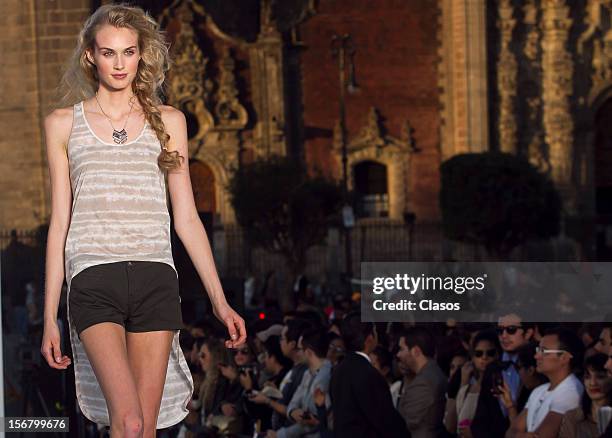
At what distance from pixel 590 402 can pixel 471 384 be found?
1564mm

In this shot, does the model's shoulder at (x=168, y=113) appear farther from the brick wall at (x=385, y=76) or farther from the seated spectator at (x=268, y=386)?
the brick wall at (x=385, y=76)

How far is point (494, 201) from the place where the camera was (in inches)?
1166

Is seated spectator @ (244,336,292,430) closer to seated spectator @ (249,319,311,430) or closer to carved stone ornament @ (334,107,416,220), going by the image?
seated spectator @ (249,319,311,430)

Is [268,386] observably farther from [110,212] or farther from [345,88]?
[345,88]

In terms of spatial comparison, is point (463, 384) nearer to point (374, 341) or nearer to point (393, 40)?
point (374, 341)

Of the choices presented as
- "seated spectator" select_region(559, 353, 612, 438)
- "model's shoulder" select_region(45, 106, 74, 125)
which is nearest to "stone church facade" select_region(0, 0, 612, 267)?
"seated spectator" select_region(559, 353, 612, 438)

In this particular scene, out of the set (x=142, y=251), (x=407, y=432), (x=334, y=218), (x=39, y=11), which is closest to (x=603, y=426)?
(x=407, y=432)

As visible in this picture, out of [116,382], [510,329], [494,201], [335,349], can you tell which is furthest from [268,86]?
[116,382]

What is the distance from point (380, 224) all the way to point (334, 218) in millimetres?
3131

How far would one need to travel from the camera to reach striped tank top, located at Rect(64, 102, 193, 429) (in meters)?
3.95

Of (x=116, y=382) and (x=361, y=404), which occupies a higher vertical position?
(x=116, y=382)

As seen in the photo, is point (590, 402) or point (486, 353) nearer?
point (590, 402)

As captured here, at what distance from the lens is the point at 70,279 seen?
3.95m

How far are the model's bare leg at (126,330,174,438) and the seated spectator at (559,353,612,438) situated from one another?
10.2 feet
